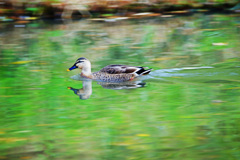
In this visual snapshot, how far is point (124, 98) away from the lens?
21.5ft

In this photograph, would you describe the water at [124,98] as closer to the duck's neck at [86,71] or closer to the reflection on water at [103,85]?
the reflection on water at [103,85]

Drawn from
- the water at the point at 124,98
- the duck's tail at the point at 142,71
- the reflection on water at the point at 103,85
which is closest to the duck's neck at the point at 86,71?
the reflection on water at the point at 103,85

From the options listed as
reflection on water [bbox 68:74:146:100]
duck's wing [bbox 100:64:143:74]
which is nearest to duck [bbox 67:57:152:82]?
duck's wing [bbox 100:64:143:74]

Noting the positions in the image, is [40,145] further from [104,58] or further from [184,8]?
[184,8]

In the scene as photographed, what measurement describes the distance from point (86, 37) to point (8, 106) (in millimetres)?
5957

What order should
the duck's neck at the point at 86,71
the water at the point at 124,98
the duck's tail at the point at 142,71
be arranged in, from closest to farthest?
the water at the point at 124,98 < the duck's tail at the point at 142,71 < the duck's neck at the point at 86,71

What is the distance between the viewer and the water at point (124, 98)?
4668mm

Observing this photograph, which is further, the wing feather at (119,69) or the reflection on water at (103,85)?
the wing feather at (119,69)

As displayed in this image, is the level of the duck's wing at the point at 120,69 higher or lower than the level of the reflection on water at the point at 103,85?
higher

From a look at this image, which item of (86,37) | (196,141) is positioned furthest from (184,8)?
(196,141)

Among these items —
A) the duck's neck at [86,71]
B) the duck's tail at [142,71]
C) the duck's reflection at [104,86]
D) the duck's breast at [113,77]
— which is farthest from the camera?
the duck's neck at [86,71]

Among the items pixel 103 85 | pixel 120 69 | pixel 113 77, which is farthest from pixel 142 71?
pixel 103 85

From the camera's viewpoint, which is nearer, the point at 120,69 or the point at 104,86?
the point at 104,86

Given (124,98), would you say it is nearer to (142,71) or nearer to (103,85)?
(103,85)
